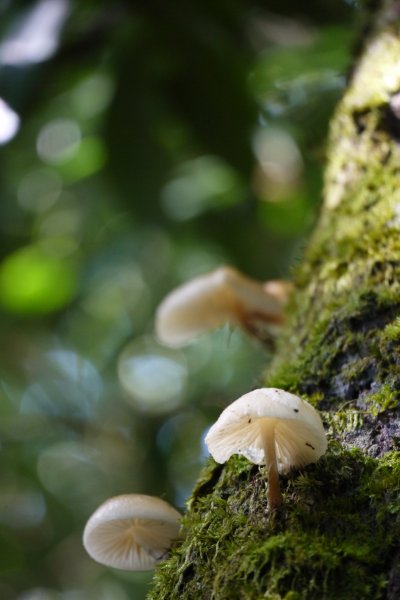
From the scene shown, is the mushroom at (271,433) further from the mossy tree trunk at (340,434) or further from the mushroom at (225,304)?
the mushroom at (225,304)

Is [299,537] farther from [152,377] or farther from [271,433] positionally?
[152,377]

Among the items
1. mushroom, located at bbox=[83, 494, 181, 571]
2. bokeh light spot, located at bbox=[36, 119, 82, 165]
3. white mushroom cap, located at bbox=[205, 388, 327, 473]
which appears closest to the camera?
white mushroom cap, located at bbox=[205, 388, 327, 473]

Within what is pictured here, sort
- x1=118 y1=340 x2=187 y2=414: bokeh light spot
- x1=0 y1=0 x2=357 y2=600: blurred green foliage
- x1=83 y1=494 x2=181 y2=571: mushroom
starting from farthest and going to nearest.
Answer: x1=118 y1=340 x2=187 y2=414: bokeh light spot, x1=0 y1=0 x2=357 y2=600: blurred green foliage, x1=83 y1=494 x2=181 y2=571: mushroom

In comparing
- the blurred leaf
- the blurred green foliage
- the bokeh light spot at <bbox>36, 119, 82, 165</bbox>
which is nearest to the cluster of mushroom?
the blurred green foliage

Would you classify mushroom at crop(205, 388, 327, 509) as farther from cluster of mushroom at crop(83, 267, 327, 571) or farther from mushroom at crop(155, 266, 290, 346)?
mushroom at crop(155, 266, 290, 346)

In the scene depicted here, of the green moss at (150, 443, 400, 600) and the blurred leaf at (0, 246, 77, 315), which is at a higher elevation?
the blurred leaf at (0, 246, 77, 315)

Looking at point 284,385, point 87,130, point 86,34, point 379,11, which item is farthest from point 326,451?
point 87,130
